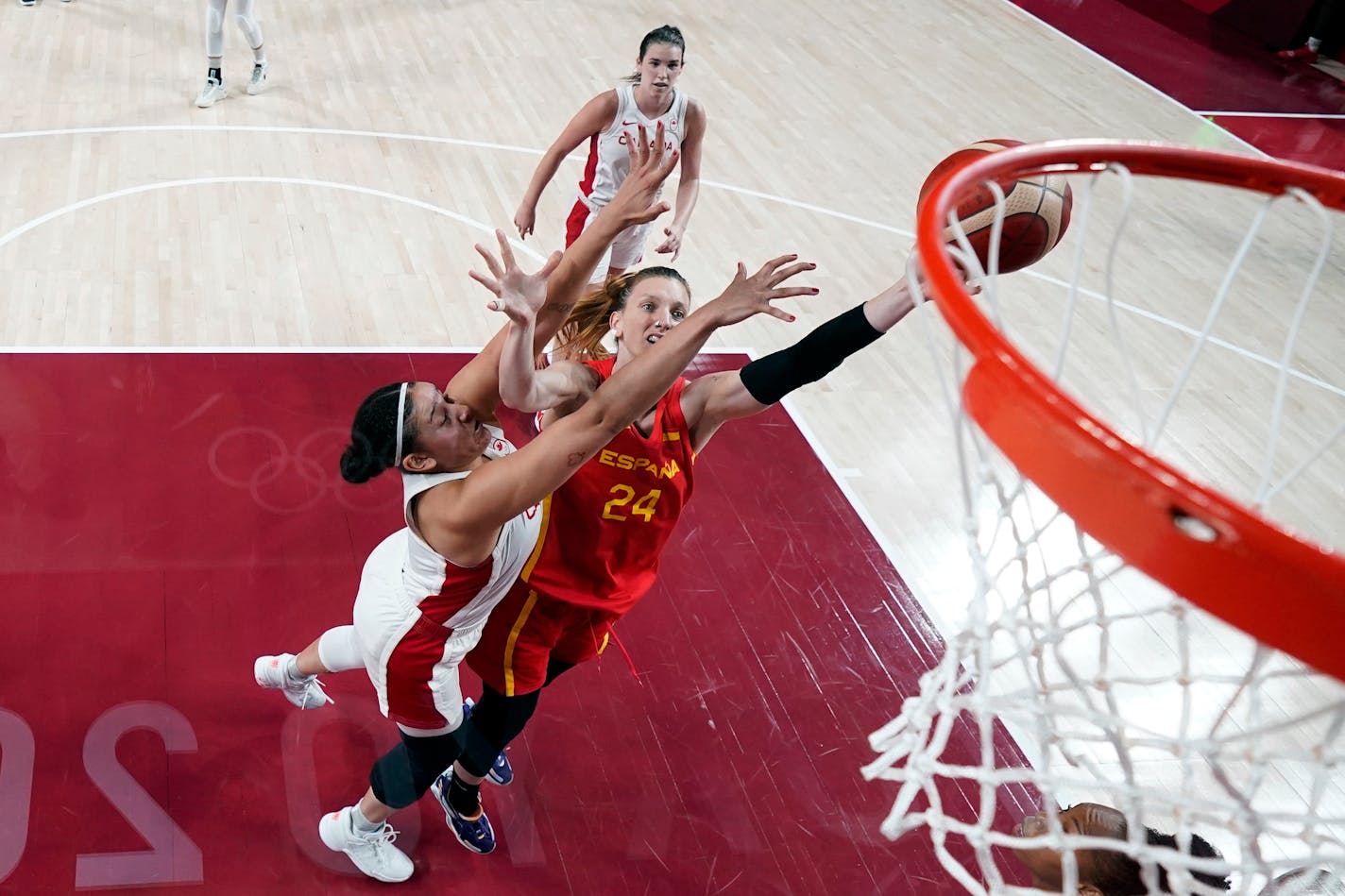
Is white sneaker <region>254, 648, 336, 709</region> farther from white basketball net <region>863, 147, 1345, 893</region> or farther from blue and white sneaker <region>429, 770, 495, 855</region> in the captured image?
white basketball net <region>863, 147, 1345, 893</region>

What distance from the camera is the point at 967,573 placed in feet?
15.6

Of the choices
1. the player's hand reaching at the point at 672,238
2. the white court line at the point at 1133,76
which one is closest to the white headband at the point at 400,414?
the player's hand reaching at the point at 672,238

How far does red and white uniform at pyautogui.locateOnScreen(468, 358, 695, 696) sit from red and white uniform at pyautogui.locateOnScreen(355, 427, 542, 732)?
7 cm

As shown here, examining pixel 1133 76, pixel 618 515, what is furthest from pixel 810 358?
Answer: pixel 1133 76

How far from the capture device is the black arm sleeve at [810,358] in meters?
2.84

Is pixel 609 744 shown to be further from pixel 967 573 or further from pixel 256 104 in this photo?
pixel 256 104

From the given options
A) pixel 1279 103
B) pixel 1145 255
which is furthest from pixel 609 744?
pixel 1279 103

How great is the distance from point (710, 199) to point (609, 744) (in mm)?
4060

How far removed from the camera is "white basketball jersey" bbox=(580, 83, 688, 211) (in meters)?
5.00

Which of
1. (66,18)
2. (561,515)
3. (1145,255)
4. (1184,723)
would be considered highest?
(1184,723)

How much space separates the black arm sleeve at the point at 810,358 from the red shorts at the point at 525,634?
70 cm

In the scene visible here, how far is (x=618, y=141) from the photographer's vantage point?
5004mm

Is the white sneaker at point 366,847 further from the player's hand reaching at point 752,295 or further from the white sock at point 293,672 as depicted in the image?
the player's hand reaching at point 752,295

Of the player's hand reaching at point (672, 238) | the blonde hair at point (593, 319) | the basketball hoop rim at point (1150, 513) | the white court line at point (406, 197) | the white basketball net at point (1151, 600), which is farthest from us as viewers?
the white court line at point (406, 197)
